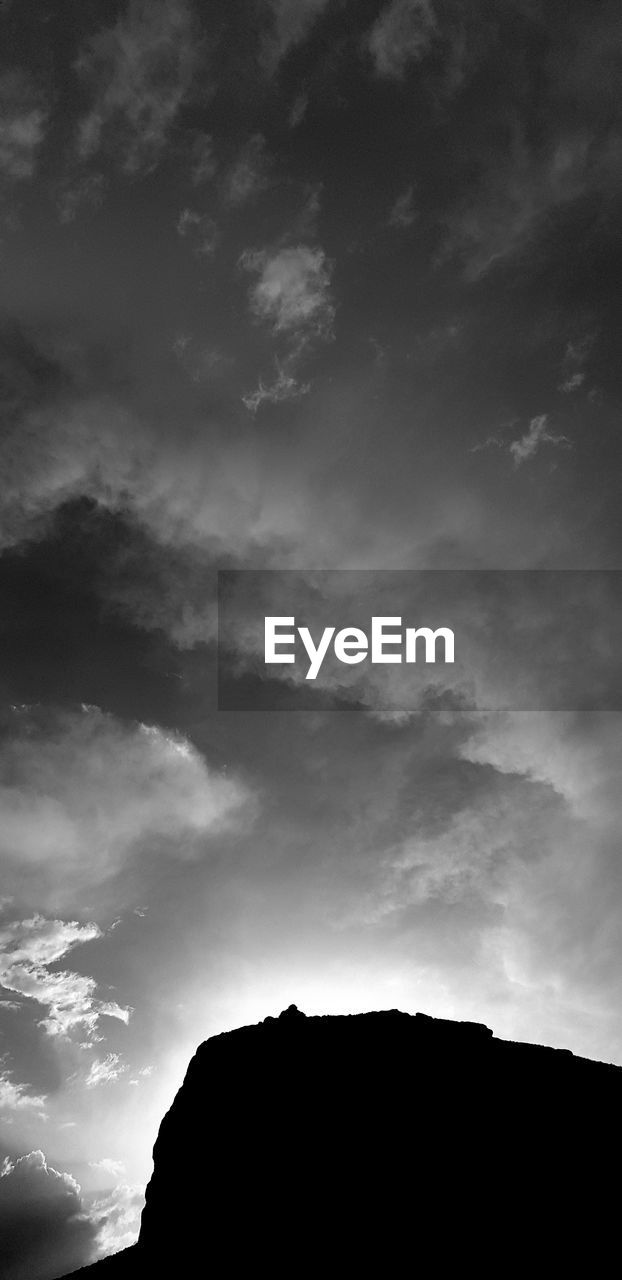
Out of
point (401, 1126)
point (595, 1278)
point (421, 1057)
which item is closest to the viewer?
point (595, 1278)

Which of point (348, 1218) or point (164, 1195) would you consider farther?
point (164, 1195)

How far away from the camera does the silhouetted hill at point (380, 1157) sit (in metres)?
31.2

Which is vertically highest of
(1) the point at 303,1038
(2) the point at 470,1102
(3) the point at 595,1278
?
(1) the point at 303,1038

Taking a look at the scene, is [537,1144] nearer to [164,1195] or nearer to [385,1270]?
[385,1270]

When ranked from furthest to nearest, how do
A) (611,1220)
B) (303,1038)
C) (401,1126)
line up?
(303,1038), (401,1126), (611,1220)

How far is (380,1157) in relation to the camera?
3478 cm

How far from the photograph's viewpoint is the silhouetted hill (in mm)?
31234

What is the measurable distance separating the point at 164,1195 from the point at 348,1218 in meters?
15.0

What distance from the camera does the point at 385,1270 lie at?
3084 centimetres

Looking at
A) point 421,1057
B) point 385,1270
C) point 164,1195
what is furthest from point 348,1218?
point 164,1195

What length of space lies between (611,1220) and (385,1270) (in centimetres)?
1114

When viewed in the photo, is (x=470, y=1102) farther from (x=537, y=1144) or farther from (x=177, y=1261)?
(x=177, y=1261)

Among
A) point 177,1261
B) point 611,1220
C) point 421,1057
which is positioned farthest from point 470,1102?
point 177,1261

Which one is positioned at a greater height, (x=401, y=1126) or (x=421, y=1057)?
(x=421, y=1057)
